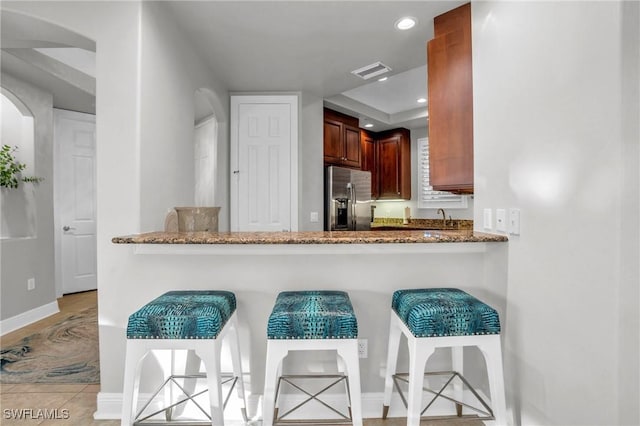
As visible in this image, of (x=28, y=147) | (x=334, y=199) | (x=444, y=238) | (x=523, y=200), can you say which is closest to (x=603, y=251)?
(x=523, y=200)

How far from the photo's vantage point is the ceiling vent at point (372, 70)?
2941 millimetres

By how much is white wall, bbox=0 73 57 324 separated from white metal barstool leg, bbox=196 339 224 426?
9.87ft

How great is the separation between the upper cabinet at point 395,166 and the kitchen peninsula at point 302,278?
3.29 meters

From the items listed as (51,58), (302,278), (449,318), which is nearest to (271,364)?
(302,278)

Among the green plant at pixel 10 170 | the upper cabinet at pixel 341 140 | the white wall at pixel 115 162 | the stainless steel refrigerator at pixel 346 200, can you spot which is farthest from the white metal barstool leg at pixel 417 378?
the green plant at pixel 10 170

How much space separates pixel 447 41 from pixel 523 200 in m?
1.25

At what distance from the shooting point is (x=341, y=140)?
427 cm

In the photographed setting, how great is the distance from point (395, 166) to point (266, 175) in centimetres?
234

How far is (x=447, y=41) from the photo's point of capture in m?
2.07

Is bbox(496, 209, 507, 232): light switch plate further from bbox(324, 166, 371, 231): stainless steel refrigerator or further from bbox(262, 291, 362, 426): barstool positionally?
bbox(324, 166, 371, 231): stainless steel refrigerator

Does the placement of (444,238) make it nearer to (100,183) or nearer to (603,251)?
(603,251)

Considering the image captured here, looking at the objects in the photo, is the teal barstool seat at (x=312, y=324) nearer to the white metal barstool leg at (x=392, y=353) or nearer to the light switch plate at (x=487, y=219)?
the white metal barstool leg at (x=392, y=353)

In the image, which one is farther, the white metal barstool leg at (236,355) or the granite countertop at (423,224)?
the granite countertop at (423,224)

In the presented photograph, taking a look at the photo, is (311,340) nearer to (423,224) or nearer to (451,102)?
(451,102)
